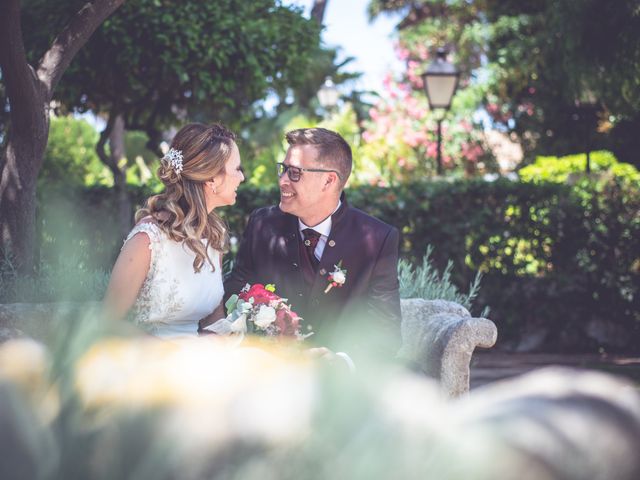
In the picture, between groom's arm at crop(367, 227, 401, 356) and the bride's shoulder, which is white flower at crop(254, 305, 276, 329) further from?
the bride's shoulder

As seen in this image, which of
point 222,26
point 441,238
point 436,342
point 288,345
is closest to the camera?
Result: point 288,345

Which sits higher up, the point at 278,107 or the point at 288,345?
the point at 278,107

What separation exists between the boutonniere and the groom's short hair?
1.52 feet

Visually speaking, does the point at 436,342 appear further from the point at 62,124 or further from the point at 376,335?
the point at 62,124

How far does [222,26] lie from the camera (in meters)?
7.78

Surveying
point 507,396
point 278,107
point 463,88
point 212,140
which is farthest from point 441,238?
point 278,107

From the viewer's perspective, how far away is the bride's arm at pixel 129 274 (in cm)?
352

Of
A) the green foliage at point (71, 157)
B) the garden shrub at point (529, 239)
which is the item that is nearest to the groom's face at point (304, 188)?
the garden shrub at point (529, 239)

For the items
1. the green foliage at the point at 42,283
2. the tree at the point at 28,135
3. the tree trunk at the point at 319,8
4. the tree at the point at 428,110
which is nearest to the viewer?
the green foliage at the point at 42,283

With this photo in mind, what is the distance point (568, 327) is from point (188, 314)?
6456 mm

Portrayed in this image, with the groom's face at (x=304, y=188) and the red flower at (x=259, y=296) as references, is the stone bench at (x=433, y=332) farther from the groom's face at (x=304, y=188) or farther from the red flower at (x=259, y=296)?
the groom's face at (x=304, y=188)

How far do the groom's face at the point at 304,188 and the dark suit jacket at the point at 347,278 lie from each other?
0.35 feet

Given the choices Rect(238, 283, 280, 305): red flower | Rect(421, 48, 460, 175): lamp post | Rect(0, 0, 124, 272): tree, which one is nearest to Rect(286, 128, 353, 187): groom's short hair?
Rect(238, 283, 280, 305): red flower

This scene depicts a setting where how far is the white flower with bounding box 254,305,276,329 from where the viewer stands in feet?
10.1
